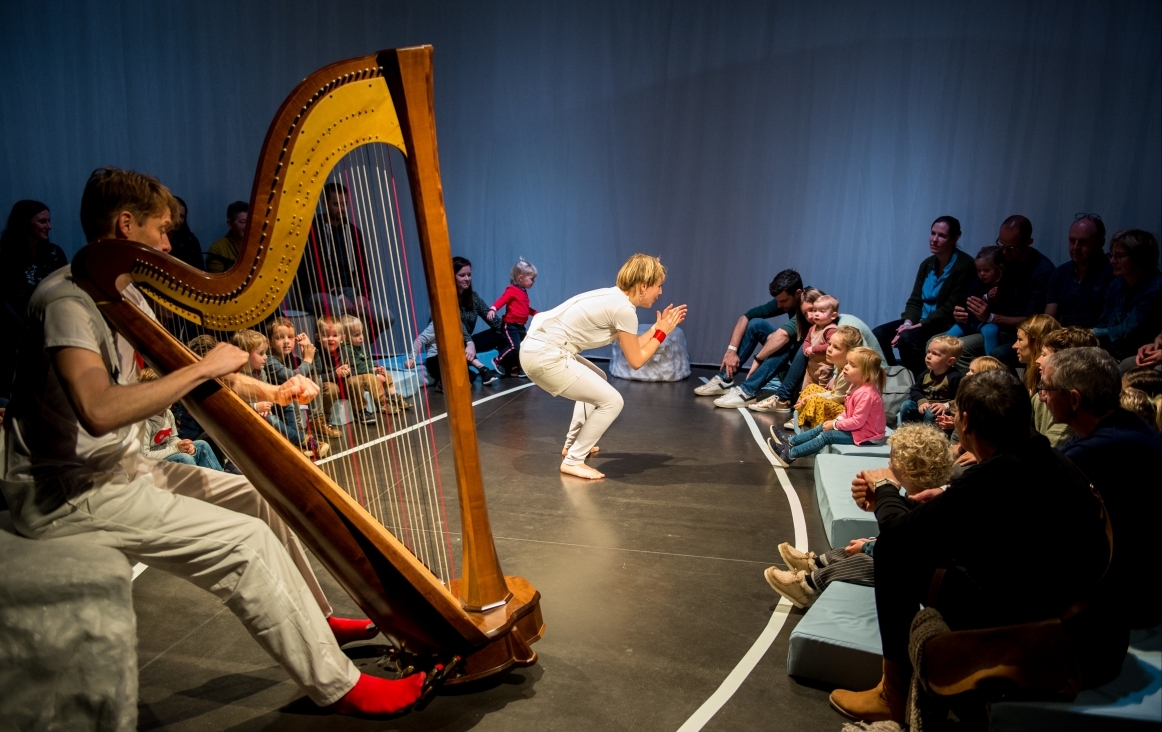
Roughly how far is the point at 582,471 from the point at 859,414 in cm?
164

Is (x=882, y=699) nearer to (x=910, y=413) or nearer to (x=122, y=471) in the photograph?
(x=122, y=471)

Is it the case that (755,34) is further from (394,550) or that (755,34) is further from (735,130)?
(394,550)

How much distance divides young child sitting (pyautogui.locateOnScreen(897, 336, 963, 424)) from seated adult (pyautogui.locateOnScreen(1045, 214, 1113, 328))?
3.43ft

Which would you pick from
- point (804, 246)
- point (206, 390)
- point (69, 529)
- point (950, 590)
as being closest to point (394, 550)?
point (206, 390)

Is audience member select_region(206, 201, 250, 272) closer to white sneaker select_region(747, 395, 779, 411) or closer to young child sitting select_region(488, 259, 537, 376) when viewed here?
young child sitting select_region(488, 259, 537, 376)

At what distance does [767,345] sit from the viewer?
724 cm

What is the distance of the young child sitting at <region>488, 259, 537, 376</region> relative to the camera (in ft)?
26.8

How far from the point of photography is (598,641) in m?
3.09

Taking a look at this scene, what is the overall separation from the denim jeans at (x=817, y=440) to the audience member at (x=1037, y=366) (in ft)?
3.43

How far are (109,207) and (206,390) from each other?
1.84 ft

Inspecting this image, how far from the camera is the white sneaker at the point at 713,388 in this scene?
739cm

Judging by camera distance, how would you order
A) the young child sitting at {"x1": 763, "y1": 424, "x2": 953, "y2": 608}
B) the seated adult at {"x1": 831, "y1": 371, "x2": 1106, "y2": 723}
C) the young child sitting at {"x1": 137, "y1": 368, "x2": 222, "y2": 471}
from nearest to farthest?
the seated adult at {"x1": 831, "y1": 371, "x2": 1106, "y2": 723} < the young child sitting at {"x1": 763, "y1": 424, "x2": 953, "y2": 608} < the young child sitting at {"x1": 137, "y1": 368, "x2": 222, "y2": 471}

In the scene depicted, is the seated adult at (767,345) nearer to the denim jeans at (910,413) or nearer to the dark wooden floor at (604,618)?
the denim jeans at (910,413)

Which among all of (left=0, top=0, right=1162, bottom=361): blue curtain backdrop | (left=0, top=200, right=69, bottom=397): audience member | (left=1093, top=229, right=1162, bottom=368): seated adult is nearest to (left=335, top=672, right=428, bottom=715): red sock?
(left=0, top=200, right=69, bottom=397): audience member
